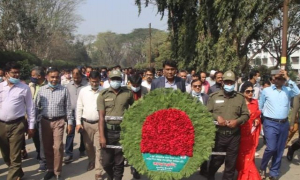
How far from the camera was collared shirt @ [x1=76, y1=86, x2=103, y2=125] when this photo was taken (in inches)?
213

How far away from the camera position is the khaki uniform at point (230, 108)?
456cm

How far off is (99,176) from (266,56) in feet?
235

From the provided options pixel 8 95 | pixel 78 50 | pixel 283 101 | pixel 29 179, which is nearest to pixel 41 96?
pixel 8 95

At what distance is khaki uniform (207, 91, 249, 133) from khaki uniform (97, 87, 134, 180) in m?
1.26

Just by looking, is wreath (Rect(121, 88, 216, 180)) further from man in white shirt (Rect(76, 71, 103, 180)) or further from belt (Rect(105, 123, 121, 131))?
man in white shirt (Rect(76, 71, 103, 180))

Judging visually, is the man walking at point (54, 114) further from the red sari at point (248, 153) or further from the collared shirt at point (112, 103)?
the red sari at point (248, 153)

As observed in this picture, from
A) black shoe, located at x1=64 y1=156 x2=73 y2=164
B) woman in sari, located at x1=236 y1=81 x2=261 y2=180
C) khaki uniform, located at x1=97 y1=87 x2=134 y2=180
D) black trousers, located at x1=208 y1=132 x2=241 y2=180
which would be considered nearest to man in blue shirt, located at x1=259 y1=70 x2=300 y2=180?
woman in sari, located at x1=236 y1=81 x2=261 y2=180

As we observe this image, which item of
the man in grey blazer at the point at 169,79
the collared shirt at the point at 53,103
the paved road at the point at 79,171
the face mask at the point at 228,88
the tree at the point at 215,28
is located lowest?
the paved road at the point at 79,171

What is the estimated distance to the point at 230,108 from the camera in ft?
15.0

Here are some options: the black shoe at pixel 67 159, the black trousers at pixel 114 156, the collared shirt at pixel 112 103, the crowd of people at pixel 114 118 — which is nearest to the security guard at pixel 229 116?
the crowd of people at pixel 114 118

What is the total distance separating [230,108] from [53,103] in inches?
107

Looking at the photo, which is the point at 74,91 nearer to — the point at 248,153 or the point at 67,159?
the point at 67,159

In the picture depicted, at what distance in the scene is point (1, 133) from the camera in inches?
Answer: 191

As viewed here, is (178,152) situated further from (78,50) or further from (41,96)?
(78,50)
